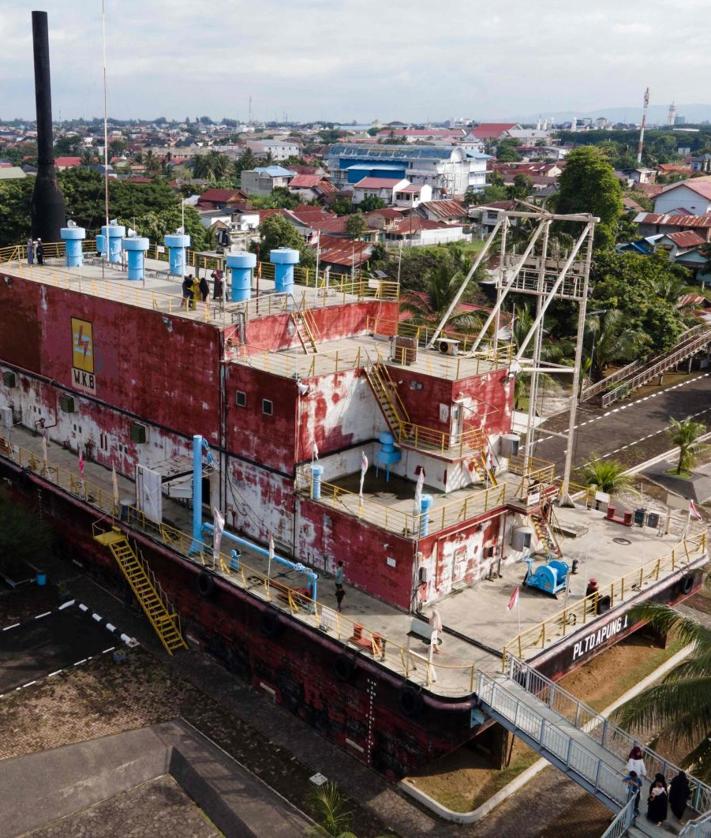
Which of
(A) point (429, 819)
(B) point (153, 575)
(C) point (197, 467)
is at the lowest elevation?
(A) point (429, 819)

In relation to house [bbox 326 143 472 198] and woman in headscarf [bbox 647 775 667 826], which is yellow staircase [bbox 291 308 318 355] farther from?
house [bbox 326 143 472 198]

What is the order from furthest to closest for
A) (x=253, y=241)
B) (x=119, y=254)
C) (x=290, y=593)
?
(x=253, y=241), (x=119, y=254), (x=290, y=593)

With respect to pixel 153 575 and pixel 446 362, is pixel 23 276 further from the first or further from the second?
pixel 446 362

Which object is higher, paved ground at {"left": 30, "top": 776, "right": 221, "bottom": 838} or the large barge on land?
the large barge on land

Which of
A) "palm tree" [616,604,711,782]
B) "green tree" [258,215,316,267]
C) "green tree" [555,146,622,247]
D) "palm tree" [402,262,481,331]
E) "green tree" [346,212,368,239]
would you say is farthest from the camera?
"green tree" [346,212,368,239]

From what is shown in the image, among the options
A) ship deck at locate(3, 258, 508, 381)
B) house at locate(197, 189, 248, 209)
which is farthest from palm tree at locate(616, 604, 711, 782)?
house at locate(197, 189, 248, 209)

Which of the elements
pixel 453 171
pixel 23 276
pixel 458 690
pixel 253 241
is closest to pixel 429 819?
pixel 458 690

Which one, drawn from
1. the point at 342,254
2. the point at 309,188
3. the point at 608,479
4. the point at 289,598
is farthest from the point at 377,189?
the point at 289,598
